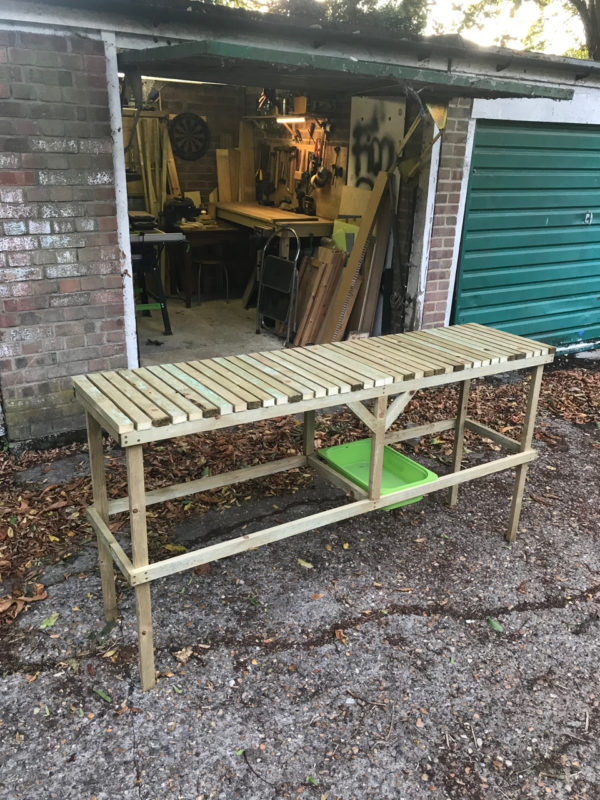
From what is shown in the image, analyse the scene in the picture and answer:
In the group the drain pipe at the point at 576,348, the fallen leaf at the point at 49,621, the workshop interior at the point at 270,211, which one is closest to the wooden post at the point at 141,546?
the fallen leaf at the point at 49,621

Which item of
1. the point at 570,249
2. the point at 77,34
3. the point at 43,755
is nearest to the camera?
the point at 43,755

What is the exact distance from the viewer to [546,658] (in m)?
2.93

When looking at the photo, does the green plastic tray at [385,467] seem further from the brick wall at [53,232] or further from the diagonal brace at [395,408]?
the brick wall at [53,232]

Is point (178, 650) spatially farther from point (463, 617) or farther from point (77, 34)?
point (77, 34)

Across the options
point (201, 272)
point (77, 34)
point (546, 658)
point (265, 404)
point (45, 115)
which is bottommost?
point (546, 658)

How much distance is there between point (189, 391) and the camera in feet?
8.63

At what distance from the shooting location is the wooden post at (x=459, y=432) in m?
3.96

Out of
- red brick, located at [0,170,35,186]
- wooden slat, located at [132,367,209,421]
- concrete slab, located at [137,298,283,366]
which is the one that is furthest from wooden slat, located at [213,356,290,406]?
concrete slab, located at [137,298,283,366]

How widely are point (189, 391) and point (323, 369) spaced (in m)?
0.70

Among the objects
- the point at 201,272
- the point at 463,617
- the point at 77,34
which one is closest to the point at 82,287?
the point at 77,34

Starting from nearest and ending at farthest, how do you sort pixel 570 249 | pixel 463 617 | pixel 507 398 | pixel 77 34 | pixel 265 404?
pixel 265 404 → pixel 463 617 → pixel 77 34 → pixel 507 398 → pixel 570 249

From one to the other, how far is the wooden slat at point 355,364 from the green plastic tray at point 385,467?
1.99 feet

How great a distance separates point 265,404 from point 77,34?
294cm

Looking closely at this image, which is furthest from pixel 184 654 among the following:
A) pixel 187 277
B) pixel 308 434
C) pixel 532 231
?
pixel 187 277
